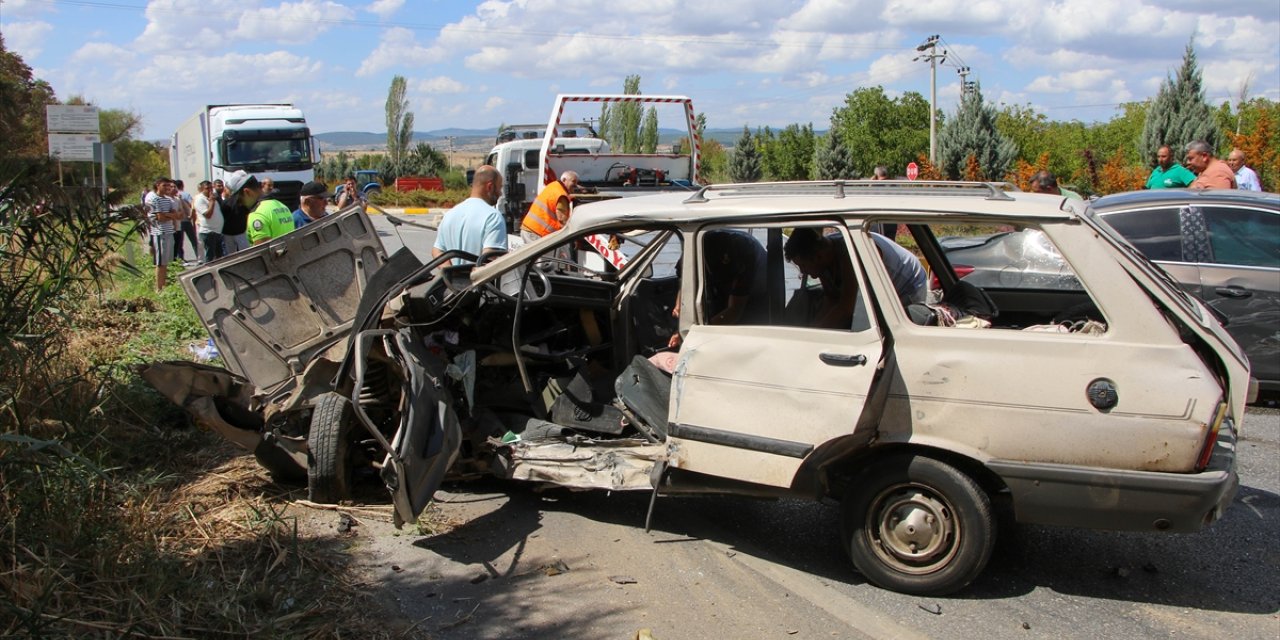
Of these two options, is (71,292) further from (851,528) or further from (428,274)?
(851,528)

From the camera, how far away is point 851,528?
13.5 feet

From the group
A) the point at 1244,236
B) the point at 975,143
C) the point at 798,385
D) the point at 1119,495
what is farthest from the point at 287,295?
the point at 975,143

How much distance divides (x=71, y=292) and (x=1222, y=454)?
5.09 metres

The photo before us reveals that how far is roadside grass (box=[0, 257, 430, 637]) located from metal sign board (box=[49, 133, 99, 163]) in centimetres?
901

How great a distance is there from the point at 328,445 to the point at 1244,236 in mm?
6446

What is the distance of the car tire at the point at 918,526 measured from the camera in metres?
3.88

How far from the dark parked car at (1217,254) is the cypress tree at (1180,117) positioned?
1784 centimetres

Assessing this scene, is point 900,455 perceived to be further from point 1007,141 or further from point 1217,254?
point 1007,141

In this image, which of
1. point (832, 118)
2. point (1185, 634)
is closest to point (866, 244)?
point (1185, 634)

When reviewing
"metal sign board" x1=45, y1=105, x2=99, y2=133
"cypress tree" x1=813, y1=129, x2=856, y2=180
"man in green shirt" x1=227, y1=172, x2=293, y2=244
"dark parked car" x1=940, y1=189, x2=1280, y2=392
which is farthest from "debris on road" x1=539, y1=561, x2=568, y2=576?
"cypress tree" x1=813, y1=129, x2=856, y2=180

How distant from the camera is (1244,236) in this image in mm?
6980

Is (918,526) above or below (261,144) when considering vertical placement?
below

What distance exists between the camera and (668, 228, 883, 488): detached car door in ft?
12.8

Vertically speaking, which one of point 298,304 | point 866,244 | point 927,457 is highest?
point 866,244
